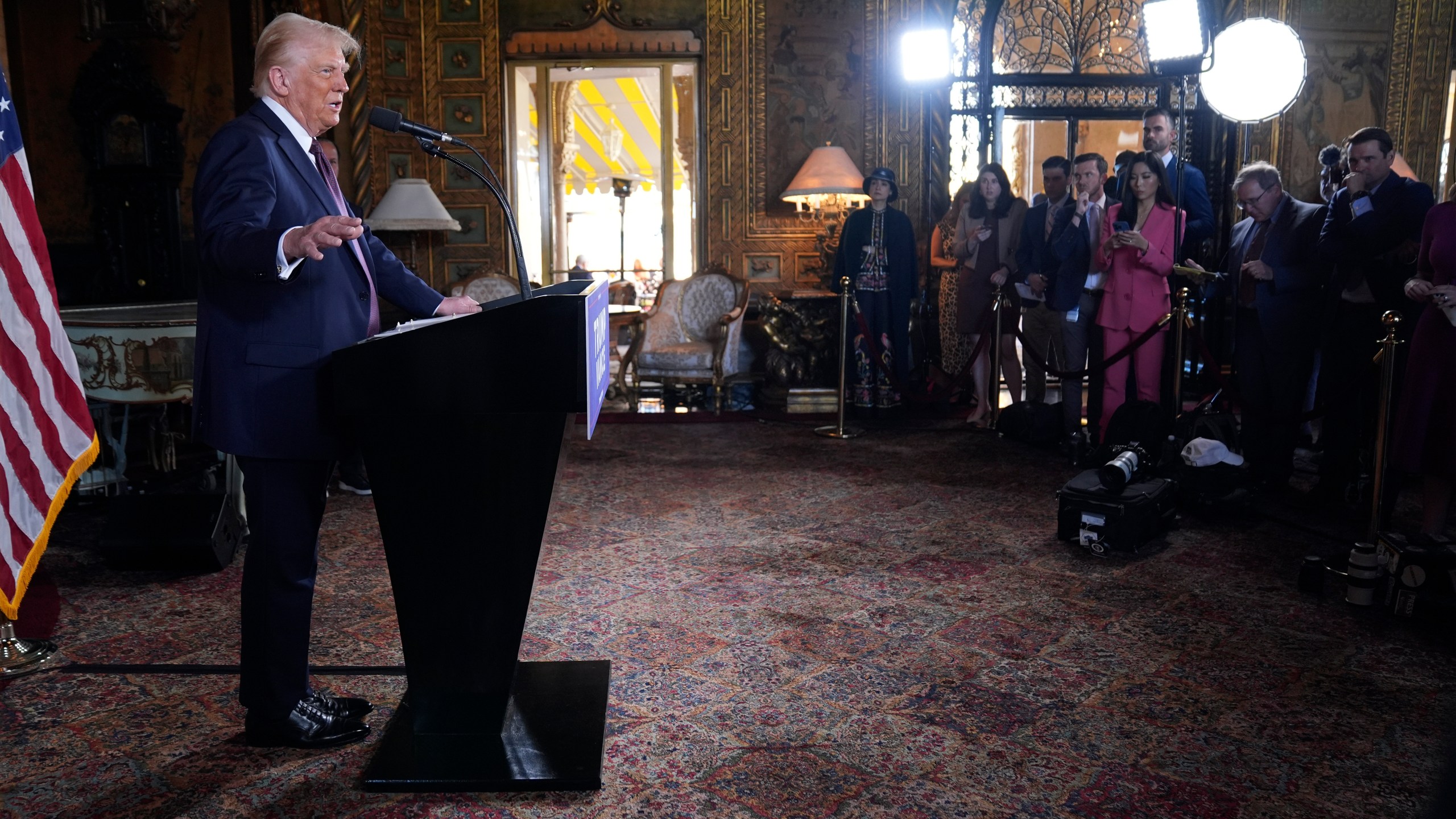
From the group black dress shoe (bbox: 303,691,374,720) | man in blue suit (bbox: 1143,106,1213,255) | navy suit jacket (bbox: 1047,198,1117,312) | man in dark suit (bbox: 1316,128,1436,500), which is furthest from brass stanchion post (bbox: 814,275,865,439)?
black dress shoe (bbox: 303,691,374,720)

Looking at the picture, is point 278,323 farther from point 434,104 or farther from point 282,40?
point 434,104

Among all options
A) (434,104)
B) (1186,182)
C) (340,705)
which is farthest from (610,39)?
(340,705)

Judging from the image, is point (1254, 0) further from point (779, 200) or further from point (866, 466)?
point (866, 466)

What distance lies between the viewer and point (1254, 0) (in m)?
8.42

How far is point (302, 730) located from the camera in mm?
2369

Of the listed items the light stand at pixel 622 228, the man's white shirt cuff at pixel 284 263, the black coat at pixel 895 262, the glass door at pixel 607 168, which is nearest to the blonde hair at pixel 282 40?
the man's white shirt cuff at pixel 284 263

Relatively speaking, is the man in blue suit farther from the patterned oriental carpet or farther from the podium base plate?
the podium base plate

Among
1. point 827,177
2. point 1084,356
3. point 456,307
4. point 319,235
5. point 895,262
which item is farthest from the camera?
point 827,177

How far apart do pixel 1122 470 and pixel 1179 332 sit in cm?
135

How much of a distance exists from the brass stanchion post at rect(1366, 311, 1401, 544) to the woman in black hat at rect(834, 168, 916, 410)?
11.7ft

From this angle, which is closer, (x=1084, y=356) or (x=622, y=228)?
(x=1084, y=356)

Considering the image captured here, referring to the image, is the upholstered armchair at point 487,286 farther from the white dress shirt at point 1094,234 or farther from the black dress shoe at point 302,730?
the black dress shoe at point 302,730

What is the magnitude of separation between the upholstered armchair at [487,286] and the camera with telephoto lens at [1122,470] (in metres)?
4.86

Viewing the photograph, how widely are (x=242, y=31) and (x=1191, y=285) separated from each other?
305 inches
